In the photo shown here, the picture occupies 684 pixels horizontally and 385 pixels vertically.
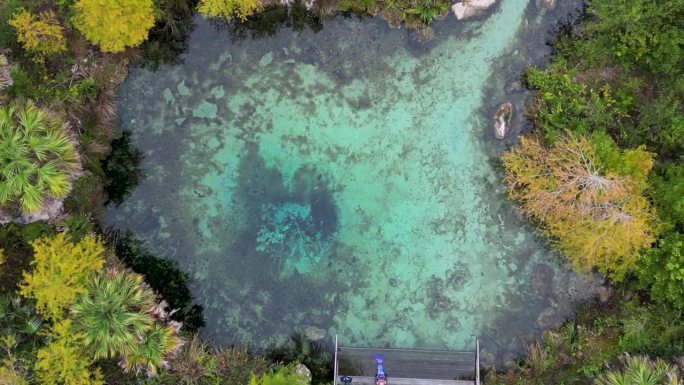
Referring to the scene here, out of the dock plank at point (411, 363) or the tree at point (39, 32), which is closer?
the tree at point (39, 32)

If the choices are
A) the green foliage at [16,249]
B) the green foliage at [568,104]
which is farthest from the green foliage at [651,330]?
the green foliage at [16,249]

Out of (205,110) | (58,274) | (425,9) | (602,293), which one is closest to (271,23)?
(205,110)

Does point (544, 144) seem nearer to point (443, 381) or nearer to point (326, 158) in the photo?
point (326, 158)

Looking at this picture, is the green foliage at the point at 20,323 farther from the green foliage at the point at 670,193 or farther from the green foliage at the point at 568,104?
the green foliage at the point at 670,193

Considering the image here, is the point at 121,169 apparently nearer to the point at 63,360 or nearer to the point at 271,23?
the point at 63,360

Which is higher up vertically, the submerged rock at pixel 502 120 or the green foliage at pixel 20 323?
the submerged rock at pixel 502 120

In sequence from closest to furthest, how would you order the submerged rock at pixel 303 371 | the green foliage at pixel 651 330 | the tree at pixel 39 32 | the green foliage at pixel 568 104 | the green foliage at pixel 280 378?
the tree at pixel 39 32 < the green foliage at pixel 280 378 < the green foliage at pixel 651 330 < the submerged rock at pixel 303 371 < the green foliage at pixel 568 104
